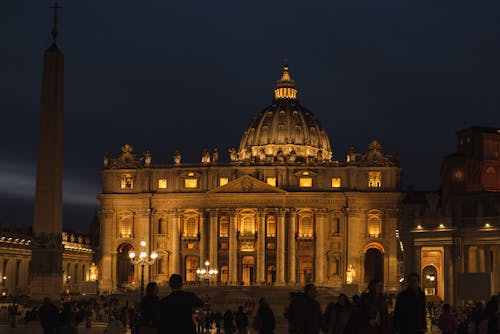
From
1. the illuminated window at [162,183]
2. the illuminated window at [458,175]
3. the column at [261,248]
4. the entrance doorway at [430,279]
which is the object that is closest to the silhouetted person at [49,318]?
the entrance doorway at [430,279]

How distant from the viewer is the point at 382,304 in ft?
58.0

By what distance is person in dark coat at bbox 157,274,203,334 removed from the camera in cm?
1396

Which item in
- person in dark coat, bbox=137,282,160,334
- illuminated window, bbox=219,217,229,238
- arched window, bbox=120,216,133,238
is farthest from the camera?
arched window, bbox=120,216,133,238

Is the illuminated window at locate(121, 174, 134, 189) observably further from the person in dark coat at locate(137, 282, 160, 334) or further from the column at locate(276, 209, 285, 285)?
the person in dark coat at locate(137, 282, 160, 334)

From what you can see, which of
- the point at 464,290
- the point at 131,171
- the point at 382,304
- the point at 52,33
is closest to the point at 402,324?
the point at 382,304

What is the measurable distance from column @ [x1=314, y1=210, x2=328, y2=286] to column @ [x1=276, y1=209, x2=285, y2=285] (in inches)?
135

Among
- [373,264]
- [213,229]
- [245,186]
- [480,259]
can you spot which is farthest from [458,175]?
[213,229]

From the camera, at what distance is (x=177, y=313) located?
1412 centimetres

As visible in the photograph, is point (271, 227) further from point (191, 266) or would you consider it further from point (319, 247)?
point (191, 266)

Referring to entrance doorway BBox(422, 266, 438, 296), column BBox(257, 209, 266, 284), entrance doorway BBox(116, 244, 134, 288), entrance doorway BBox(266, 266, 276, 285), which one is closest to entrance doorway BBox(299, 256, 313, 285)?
entrance doorway BBox(266, 266, 276, 285)

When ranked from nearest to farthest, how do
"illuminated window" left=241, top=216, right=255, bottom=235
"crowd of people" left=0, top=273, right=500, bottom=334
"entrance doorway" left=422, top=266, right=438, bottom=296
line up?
"crowd of people" left=0, top=273, right=500, bottom=334
"entrance doorway" left=422, top=266, right=438, bottom=296
"illuminated window" left=241, top=216, right=255, bottom=235

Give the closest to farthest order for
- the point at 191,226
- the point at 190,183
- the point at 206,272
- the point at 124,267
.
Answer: the point at 206,272
the point at 190,183
the point at 191,226
the point at 124,267

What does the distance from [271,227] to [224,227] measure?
5122 millimetres

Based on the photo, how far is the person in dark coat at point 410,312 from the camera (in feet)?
52.4
